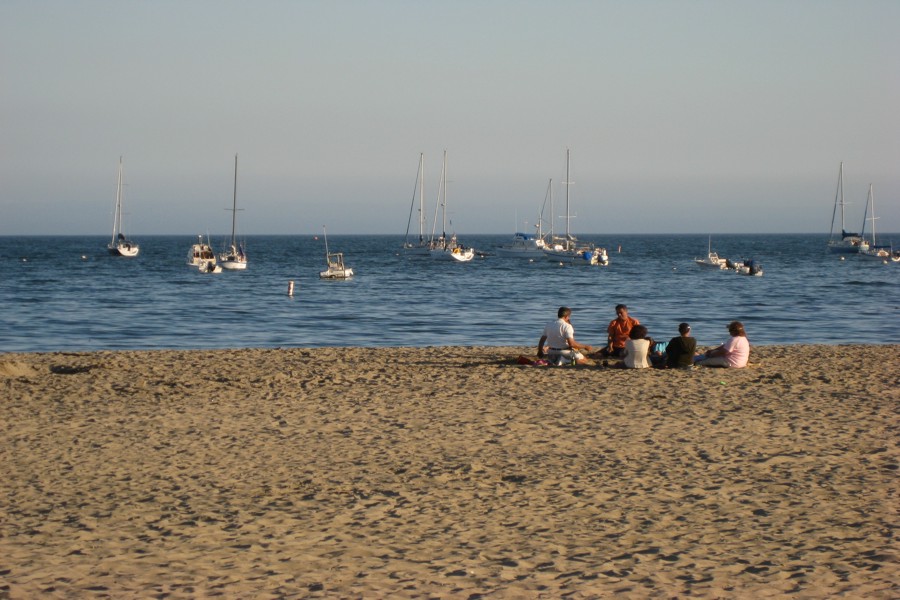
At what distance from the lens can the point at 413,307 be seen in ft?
133

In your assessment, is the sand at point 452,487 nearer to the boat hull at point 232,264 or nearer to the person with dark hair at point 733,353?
the person with dark hair at point 733,353

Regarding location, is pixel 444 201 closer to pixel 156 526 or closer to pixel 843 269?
pixel 843 269

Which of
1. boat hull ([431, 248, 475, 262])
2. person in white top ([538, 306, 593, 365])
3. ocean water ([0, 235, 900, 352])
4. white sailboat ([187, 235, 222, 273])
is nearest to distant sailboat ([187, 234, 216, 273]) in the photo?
white sailboat ([187, 235, 222, 273])

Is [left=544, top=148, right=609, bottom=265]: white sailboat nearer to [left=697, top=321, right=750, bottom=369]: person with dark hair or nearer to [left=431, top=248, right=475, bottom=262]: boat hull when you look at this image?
[left=431, top=248, right=475, bottom=262]: boat hull

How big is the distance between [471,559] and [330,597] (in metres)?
1.19

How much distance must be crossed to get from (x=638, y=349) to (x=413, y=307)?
2431 centimetres

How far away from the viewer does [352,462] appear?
10.2 metres

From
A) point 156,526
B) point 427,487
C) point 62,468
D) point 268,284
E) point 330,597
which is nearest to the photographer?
point 330,597

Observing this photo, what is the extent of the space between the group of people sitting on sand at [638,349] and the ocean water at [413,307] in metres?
8.14

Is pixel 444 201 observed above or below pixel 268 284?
above

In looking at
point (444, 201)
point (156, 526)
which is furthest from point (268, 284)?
point (156, 526)

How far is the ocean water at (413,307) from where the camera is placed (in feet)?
91.7

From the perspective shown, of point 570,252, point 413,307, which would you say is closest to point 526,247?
point 570,252

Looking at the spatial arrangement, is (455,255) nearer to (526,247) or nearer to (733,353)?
(526,247)
